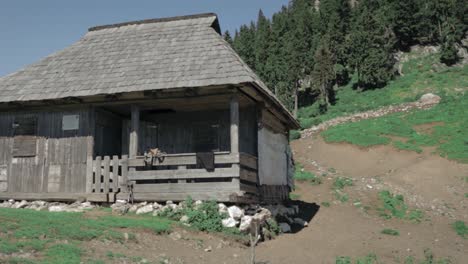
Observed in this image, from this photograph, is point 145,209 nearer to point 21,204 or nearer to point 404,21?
point 21,204

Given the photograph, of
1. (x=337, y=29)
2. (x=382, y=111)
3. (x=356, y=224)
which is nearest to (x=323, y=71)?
(x=337, y=29)

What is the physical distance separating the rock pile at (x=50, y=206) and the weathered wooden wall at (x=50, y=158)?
47cm

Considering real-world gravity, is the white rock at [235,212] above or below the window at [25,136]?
below

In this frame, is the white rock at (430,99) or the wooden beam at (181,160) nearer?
the wooden beam at (181,160)

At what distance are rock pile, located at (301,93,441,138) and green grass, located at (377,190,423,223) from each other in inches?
692

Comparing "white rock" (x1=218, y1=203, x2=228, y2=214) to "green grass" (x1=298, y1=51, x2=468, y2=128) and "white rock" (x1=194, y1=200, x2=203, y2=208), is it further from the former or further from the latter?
"green grass" (x1=298, y1=51, x2=468, y2=128)

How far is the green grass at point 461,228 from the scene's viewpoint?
718 inches

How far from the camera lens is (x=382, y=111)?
1702 inches

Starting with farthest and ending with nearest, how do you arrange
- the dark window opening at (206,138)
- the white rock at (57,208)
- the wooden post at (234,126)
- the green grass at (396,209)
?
1. the green grass at (396,209)
2. the dark window opening at (206,138)
3. the white rock at (57,208)
4. the wooden post at (234,126)

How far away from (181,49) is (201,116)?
2.54 m

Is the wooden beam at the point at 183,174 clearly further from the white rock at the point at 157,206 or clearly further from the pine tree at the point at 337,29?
the pine tree at the point at 337,29

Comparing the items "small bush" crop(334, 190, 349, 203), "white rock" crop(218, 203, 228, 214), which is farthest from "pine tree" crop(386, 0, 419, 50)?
"white rock" crop(218, 203, 228, 214)

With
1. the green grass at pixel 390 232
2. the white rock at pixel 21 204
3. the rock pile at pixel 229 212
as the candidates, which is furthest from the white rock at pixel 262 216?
the white rock at pixel 21 204

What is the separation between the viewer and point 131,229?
11.5 m
